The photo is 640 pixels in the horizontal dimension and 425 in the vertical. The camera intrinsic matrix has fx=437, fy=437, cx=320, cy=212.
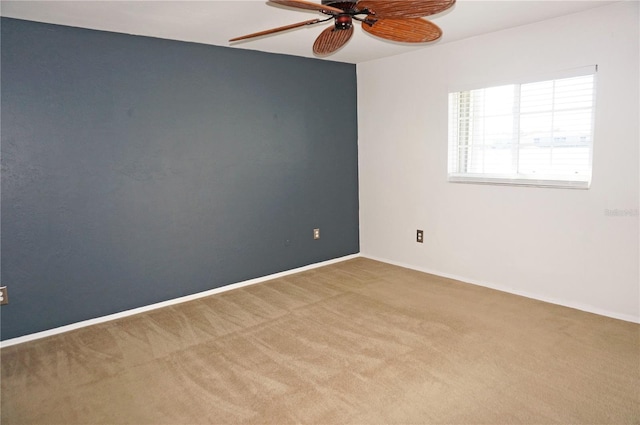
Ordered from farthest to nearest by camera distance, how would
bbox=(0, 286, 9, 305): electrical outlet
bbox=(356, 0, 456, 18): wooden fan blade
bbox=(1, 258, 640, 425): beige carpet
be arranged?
1. bbox=(0, 286, 9, 305): electrical outlet
2. bbox=(1, 258, 640, 425): beige carpet
3. bbox=(356, 0, 456, 18): wooden fan blade

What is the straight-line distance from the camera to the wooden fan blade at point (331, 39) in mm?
2271

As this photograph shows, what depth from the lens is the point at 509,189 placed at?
3754 mm

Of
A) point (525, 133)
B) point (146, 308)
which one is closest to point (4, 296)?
point (146, 308)

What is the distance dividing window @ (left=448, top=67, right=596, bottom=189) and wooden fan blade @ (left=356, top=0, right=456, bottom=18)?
2.01 metres

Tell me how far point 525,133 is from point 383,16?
2.20 meters

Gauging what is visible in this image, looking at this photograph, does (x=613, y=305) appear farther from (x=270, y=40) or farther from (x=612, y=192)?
(x=270, y=40)

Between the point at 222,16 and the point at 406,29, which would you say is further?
the point at 222,16

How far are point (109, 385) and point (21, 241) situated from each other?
1300mm

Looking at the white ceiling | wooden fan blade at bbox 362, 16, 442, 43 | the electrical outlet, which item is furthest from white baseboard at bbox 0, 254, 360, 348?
wooden fan blade at bbox 362, 16, 442, 43

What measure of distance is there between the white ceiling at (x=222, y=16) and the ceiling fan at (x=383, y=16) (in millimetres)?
563

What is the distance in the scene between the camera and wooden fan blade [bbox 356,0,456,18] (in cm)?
174

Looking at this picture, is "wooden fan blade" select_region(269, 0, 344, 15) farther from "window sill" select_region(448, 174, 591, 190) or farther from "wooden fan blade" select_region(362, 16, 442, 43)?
"window sill" select_region(448, 174, 591, 190)

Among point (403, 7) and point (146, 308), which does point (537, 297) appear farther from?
point (146, 308)

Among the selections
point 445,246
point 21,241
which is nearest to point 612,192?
point 445,246
